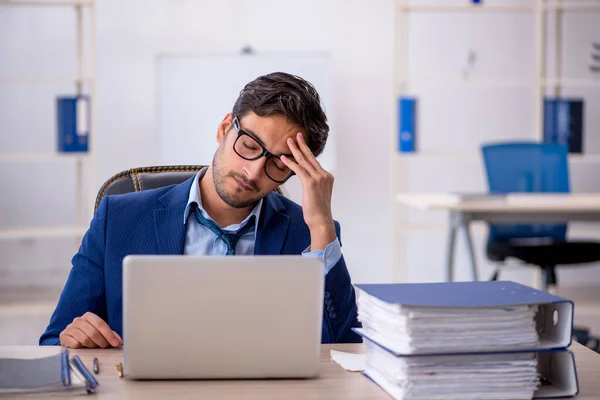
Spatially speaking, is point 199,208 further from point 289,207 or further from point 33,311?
point 33,311

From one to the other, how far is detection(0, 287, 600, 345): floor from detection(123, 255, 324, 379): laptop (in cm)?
291

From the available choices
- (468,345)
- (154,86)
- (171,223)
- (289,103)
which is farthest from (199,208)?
(154,86)

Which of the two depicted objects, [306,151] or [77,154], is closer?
[306,151]

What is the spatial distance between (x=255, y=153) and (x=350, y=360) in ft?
1.83

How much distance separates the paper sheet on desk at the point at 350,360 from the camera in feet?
4.31

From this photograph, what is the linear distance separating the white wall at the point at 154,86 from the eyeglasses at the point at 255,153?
10.3 ft

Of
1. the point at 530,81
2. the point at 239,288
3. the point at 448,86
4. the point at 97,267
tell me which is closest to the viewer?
the point at 239,288

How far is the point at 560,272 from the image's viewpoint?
530 cm

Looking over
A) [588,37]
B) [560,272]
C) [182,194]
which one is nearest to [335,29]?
[588,37]

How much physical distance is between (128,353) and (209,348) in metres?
Answer: 0.11

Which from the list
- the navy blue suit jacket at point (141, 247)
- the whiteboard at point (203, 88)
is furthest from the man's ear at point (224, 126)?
the whiteboard at point (203, 88)

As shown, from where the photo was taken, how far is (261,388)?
3.86 ft

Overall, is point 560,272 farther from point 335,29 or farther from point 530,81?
point 335,29

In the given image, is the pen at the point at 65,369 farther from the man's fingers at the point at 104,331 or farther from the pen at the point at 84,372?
the man's fingers at the point at 104,331
